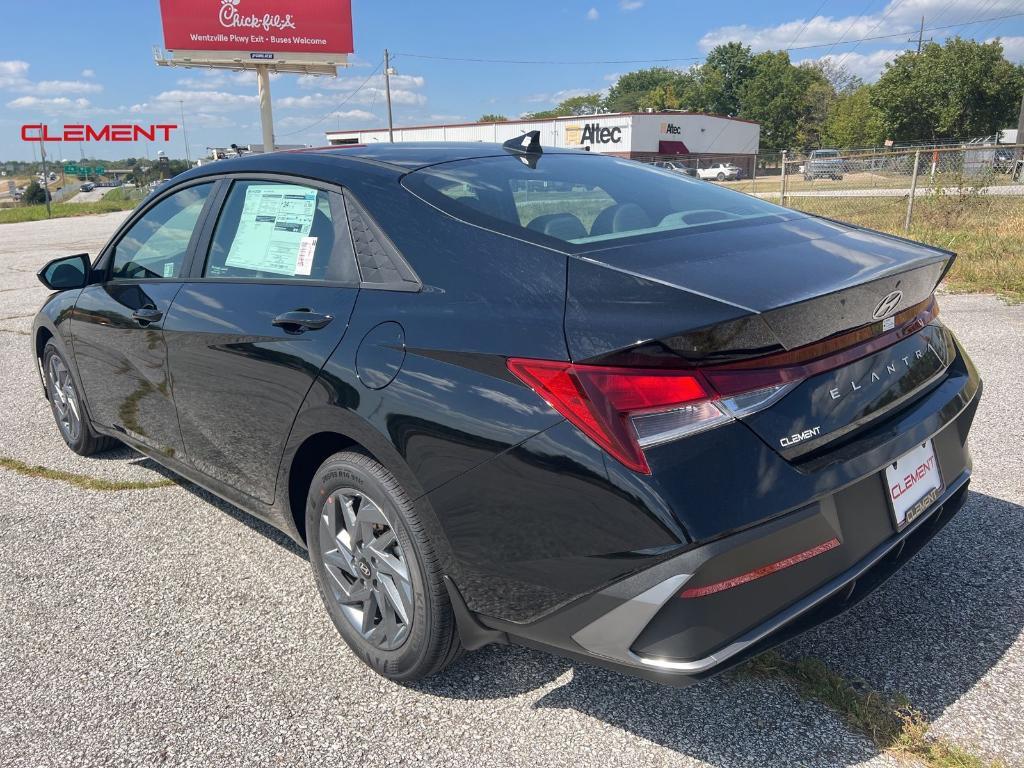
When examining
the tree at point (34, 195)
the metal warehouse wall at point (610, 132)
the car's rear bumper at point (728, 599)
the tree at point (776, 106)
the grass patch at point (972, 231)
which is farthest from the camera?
the tree at point (776, 106)

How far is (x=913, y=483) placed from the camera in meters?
2.24

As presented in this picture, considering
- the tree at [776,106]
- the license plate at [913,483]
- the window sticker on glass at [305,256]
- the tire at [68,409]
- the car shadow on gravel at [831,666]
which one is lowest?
the car shadow on gravel at [831,666]

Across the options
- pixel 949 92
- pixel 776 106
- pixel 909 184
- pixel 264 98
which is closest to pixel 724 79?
pixel 776 106

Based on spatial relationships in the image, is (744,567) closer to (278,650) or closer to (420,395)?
(420,395)

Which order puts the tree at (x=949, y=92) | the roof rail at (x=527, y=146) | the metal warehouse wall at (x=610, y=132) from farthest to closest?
the tree at (x=949, y=92) < the metal warehouse wall at (x=610, y=132) < the roof rail at (x=527, y=146)

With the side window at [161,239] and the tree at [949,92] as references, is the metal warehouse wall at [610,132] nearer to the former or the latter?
the tree at [949,92]

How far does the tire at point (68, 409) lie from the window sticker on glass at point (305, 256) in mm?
2296

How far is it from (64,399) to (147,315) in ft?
5.58

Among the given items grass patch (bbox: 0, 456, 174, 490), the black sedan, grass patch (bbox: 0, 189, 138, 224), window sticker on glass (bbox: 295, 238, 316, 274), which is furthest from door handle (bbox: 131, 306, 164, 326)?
grass patch (bbox: 0, 189, 138, 224)

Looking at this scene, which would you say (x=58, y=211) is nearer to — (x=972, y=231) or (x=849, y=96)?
(x=972, y=231)

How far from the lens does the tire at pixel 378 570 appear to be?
89.1 inches

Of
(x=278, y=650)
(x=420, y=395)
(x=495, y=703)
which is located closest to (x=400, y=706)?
(x=495, y=703)

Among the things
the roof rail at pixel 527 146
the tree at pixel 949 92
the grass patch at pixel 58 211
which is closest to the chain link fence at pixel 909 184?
the roof rail at pixel 527 146

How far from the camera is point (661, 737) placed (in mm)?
2234
